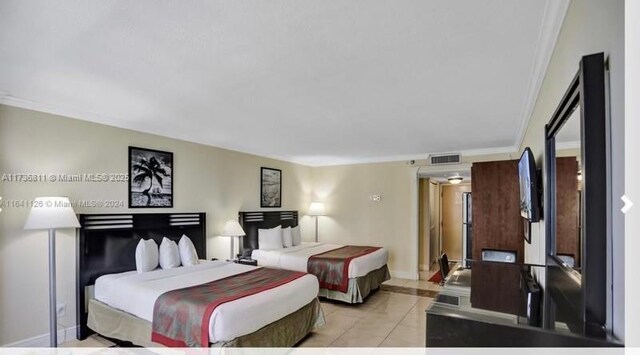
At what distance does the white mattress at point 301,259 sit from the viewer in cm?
475

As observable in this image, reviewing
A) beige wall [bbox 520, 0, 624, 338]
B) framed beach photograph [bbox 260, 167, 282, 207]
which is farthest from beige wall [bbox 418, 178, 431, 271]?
beige wall [bbox 520, 0, 624, 338]

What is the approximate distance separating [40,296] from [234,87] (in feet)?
9.27

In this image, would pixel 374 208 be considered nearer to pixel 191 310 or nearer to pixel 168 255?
pixel 168 255

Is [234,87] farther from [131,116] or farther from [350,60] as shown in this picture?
[131,116]

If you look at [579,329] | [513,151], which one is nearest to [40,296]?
[579,329]

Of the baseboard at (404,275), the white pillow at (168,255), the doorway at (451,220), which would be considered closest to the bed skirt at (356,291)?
the baseboard at (404,275)

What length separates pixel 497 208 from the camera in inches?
162

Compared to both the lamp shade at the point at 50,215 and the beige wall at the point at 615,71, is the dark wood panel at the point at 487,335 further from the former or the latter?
the lamp shade at the point at 50,215

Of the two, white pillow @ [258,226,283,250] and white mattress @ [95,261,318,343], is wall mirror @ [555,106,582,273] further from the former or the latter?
white pillow @ [258,226,283,250]

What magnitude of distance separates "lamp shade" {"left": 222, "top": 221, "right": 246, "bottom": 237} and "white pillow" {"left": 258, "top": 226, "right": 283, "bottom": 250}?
70 centimetres

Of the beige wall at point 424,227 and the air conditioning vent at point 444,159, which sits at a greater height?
the air conditioning vent at point 444,159

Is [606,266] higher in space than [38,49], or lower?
lower

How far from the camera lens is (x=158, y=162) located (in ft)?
14.1

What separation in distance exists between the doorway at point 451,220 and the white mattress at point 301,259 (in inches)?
156
